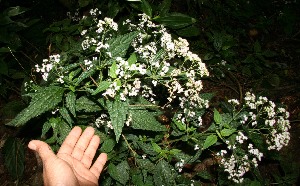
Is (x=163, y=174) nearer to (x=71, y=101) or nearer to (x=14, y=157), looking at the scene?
(x=71, y=101)

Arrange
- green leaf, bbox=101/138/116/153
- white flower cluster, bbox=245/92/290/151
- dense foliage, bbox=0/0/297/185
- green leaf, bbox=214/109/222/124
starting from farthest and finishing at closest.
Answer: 1. green leaf, bbox=101/138/116/153
2. white flower cluster, bbox=245/92/290/151
3. green leaf, bbox=214/109/222/124
4. dense foliage, bbox=0/0/297/185

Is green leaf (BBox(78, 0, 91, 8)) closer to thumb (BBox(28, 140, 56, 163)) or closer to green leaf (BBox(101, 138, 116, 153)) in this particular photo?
green leaf (BBox(101, 138, 116, 153))

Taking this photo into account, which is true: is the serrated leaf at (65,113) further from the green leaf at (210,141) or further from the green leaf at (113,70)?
the green leaf at (210,141)

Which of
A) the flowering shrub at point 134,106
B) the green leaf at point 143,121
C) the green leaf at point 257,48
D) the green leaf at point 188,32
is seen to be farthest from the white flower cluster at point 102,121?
the green leaf at point 257,48

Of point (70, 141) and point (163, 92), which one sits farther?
point (163, 92)

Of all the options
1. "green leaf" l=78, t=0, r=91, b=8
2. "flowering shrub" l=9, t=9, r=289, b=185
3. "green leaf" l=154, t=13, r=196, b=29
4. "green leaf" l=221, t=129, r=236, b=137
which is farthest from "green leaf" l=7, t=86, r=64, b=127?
"green leaf" l=78, t=0, r=91, b=8

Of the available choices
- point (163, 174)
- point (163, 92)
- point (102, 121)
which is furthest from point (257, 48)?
point (102, 121)

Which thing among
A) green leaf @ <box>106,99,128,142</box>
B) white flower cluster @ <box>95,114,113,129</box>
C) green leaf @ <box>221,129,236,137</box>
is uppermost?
green leaf @ <box>106,99,128,142</box>

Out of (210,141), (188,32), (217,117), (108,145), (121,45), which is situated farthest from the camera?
(188,32)
